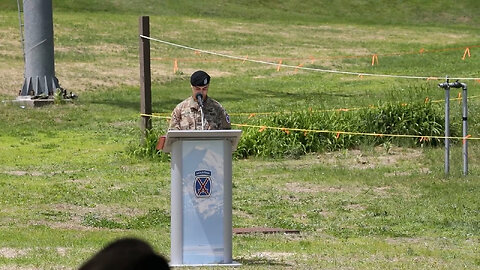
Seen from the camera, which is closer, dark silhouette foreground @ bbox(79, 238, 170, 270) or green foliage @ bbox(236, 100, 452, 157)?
dark silhouette foreground @ bbox(79, 238, 170, 270)

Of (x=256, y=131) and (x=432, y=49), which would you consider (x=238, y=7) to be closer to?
(x=432, y=49)

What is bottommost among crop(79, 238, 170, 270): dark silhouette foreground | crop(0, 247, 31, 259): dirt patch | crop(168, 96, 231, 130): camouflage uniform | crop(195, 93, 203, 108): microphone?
crop(0, 247, 31, 259): dirt patch

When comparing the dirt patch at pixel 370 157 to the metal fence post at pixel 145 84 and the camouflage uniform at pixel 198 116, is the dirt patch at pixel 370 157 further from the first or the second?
the camouflage uniform at pixel 198 116

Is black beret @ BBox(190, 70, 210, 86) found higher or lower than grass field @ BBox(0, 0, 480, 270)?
higher

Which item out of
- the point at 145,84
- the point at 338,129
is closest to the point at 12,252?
the point at 145,84

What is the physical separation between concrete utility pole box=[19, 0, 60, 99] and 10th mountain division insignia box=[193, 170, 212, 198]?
16622mm

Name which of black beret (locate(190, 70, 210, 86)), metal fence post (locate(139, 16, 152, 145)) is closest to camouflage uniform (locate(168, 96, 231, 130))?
black beret (locate(190, 70, 210, 86))

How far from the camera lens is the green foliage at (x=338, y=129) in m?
17.3

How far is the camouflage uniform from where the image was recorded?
8.73m

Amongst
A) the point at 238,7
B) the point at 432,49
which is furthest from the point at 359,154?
the point at 238,7

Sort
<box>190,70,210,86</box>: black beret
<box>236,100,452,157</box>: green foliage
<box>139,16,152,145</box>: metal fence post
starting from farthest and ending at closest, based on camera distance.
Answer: <box>139,16,152,145</box>: metal fence post, <box>236,100,452,157</box>: green foliage, <box>190,70,210,86</box>: black beret

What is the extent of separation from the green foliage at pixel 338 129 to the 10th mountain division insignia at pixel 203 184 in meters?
9.03

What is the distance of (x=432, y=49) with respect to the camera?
125 feet

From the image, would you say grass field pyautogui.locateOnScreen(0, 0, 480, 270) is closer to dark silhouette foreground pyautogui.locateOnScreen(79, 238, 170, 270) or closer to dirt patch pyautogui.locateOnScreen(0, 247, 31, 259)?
dirt patch pyautogui.locateOnScreen(0, 247, 31, 259)
